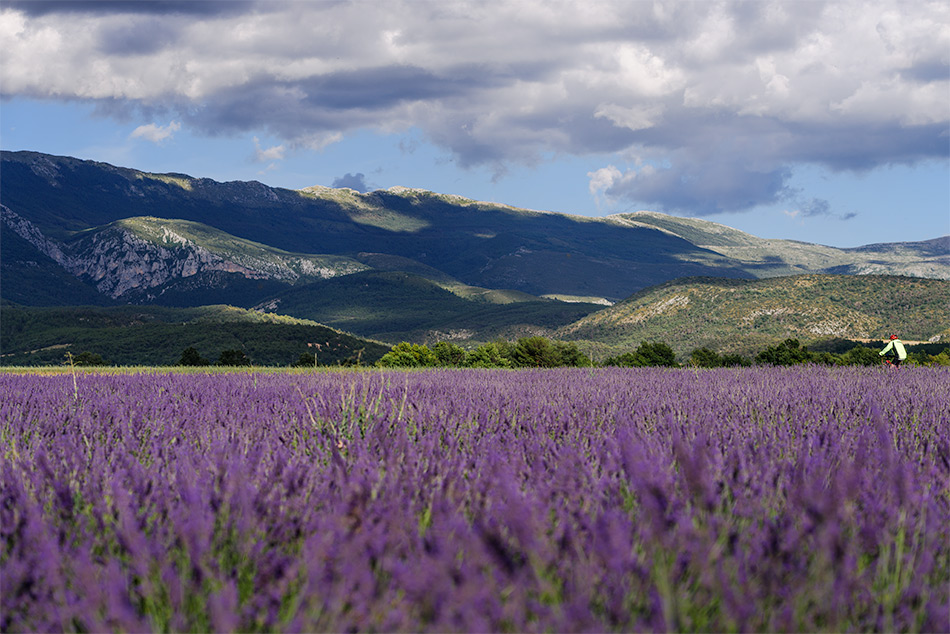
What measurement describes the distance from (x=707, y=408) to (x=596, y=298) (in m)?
175

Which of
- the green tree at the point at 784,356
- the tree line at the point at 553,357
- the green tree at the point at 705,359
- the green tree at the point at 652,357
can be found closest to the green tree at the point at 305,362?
the tree line at the point at 553,357

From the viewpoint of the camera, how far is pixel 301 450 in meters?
4.32

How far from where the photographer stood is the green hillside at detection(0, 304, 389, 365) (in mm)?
37938

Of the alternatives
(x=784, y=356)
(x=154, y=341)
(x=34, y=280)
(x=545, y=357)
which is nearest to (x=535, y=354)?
(x=545, y=357)

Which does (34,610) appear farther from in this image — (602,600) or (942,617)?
(942,617)

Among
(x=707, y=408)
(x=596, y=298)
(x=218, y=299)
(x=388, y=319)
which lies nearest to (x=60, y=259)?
(x=218, y=299)

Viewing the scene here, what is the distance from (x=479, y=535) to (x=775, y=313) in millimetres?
63398

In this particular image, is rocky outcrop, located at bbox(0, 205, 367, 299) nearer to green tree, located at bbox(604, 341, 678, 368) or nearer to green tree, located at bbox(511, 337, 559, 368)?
green tree, located at bbox(511, 337, 559, 368)

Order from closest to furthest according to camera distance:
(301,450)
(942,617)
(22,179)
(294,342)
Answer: (942,617), (301,450), (294,342), (22,179)

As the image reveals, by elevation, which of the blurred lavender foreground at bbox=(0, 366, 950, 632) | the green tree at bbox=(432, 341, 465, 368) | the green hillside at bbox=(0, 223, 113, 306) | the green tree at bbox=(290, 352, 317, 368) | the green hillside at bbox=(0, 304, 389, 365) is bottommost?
the green hillside at bbox=(0, 304, 389, 365)

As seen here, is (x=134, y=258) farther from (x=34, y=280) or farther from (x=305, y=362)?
(x=305, y=362)

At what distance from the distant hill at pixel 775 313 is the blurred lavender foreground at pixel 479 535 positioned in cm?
4433

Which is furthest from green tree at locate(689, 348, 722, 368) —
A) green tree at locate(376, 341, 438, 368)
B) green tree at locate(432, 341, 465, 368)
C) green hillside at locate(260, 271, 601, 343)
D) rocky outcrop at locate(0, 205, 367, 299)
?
rocky outcrop at locate(0, 205, 367, 299)

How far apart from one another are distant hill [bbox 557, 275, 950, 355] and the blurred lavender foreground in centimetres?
4433
